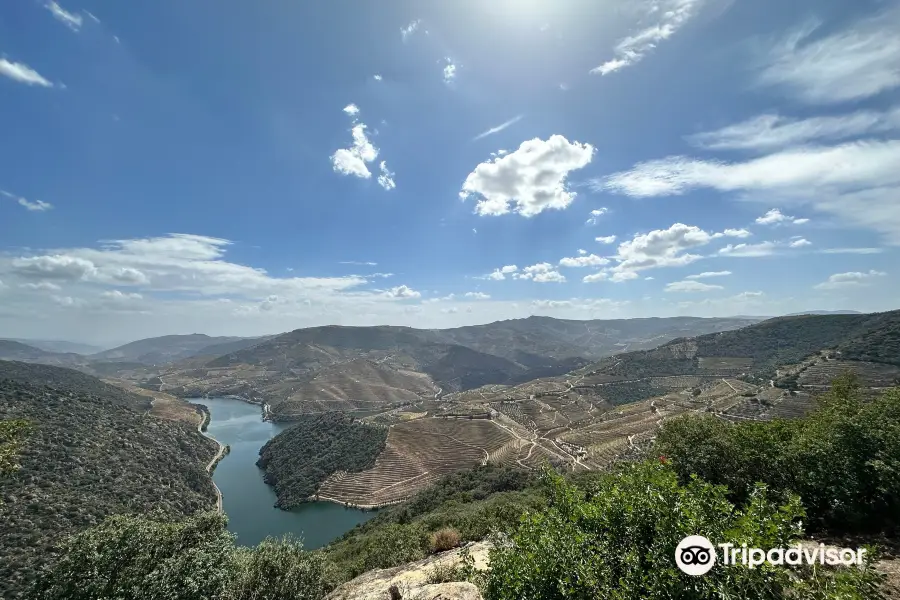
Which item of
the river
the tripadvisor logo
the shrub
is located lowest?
the river

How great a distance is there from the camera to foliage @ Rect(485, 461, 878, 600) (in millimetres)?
9344

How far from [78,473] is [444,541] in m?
89.7

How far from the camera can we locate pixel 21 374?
625 ft

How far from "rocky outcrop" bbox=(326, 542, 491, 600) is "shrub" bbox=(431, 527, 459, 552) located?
1770 millimetres

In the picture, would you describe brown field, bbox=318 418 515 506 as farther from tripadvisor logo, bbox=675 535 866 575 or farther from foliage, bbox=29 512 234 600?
tripadvisor logo, bbox=675 535 866 575

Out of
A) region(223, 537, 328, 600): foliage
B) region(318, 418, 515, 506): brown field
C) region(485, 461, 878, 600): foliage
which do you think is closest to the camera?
region(485, 461, 878, 600): foliage

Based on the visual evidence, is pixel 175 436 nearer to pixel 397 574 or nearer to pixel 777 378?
pixel 397 574

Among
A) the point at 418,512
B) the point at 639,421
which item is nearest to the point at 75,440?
the point at 418,512

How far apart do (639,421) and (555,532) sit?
5358 inches

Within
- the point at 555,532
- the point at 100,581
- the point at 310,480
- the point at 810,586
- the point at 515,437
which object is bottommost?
the point at 310,480

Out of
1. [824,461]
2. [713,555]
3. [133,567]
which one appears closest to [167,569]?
[133,567]

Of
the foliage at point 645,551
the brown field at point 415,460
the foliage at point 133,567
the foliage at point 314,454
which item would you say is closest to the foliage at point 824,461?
the foliage at point 645,551

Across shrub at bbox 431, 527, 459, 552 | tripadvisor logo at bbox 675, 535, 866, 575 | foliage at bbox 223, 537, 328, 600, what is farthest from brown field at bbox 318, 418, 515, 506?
tripadvisor logo at bbox 675, 535, 866, 575

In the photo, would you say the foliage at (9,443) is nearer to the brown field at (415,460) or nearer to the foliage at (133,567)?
the foliage at (133,567)
